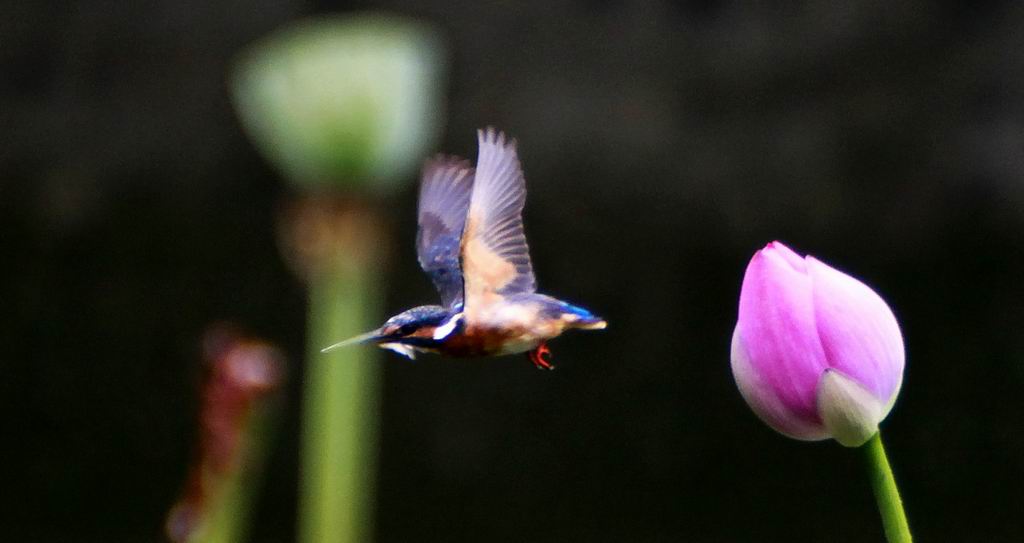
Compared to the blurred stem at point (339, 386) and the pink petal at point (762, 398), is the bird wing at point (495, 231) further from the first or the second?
the blurred stem at point (339, 386)

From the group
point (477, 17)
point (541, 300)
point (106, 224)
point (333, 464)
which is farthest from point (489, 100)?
point (541, 300)

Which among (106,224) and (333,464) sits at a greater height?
(106,224)

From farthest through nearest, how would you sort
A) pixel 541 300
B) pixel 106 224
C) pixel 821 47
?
pixel 106 224, pixel 821 47, pixel 541 300

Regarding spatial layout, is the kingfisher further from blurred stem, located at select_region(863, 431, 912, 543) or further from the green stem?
the green stem

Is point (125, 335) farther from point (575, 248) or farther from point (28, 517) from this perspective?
point (575, 248)

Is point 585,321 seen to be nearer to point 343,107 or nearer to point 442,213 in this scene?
point 442,213

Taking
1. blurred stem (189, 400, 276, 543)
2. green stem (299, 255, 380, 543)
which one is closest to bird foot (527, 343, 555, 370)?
blurred stem (189, 400, 276, 543)
